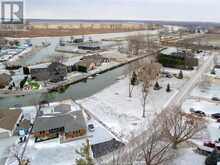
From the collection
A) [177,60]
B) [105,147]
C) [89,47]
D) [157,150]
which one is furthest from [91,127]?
[89,47]

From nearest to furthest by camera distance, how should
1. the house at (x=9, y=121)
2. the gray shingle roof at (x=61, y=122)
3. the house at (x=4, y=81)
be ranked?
the gray shingle roof at (x=61, y=122) < the house at (x=9, y=121) < the house at (x=4, y=81)

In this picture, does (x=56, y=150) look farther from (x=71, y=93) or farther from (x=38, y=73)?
(x=38, y=73)

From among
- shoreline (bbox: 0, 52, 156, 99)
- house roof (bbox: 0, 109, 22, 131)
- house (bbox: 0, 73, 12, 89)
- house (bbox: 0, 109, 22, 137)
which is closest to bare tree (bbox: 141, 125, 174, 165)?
house (bbox: 0, 109, 22, 137)

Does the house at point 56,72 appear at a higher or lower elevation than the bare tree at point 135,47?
lower

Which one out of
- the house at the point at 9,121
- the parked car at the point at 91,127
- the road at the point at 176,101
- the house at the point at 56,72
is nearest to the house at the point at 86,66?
the house at the point at 56,72

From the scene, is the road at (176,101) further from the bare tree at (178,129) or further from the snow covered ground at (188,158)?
the snow covered ground at (188,158)

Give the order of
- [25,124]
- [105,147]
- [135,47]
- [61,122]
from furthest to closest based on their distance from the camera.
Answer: [135,47]
[25,124]
[61,122]
[105,147]

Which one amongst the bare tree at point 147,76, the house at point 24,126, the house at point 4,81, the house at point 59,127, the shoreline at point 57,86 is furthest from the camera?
the house at point 4,81
